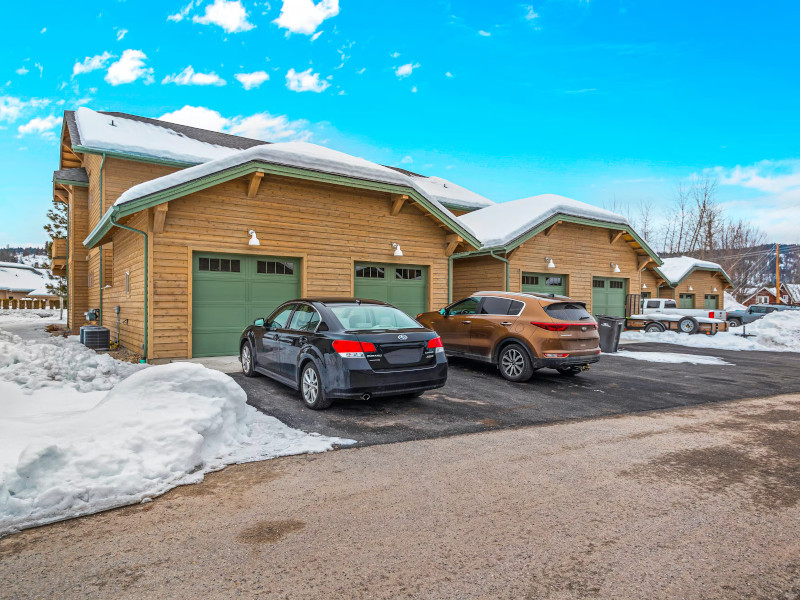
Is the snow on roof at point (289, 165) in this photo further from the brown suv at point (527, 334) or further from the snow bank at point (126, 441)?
the snow bank at point (126, 441)

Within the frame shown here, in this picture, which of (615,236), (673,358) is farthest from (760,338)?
(673,358)

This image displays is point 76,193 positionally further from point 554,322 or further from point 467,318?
point 554,322

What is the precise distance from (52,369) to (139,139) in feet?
39.5

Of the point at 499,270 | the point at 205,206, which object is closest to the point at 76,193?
the point at 205,206

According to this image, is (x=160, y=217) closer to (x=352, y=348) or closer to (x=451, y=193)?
(x=352, y=348)

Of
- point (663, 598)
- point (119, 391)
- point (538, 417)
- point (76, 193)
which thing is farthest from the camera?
point (76, 193)

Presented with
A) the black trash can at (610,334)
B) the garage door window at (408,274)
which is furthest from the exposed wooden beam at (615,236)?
the garage door window at (408,274)

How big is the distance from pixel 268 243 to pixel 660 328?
17.3m

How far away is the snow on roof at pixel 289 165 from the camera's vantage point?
9.95 meters

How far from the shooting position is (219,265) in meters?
11.3

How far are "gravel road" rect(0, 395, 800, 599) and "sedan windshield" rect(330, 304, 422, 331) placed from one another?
2117 millimetres

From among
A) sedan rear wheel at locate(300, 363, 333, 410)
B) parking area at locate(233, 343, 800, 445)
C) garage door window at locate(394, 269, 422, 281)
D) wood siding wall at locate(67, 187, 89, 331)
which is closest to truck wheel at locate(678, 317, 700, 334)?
parking area at locate(233, 343, 800, 445)

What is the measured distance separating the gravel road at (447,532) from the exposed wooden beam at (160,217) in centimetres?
745

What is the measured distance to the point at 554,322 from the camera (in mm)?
8578
